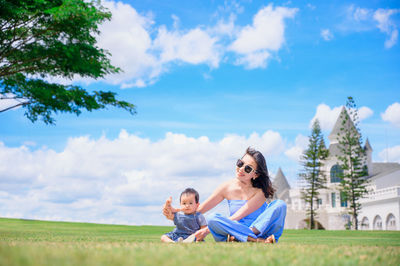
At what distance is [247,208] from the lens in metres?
6.54

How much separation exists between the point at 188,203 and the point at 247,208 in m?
0.97

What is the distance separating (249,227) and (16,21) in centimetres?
1635

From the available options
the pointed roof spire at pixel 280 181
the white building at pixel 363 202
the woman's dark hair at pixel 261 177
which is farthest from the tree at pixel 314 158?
the woman's dark hair at pixel 261 177

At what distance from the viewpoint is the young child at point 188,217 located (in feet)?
22.2

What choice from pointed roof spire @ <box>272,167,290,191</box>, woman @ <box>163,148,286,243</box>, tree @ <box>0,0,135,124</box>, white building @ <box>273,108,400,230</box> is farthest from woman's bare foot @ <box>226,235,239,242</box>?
pointed roof spire @ <box>272,167,290,191</box>

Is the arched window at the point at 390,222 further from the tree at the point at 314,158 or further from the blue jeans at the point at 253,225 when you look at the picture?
the blue jeans at the point at 253,225

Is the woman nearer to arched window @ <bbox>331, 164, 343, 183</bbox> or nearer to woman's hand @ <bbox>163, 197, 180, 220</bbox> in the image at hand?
woman's hand @ <bbox>163, 197, 180, 220</bbox>

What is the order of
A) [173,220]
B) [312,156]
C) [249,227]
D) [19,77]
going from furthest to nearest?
1. [312,156]
2. [19,77]
3. [173,220]
4. [249,227]

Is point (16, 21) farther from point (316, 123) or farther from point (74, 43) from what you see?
point (316, 123)

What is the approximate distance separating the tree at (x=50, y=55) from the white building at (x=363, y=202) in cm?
3301

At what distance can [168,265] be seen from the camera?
3.26 meters

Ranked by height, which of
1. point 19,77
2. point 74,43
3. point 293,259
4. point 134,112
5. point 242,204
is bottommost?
point 293,259

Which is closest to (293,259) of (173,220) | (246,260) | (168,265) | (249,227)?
(246,260)

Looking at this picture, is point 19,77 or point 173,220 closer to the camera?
point 173,220
